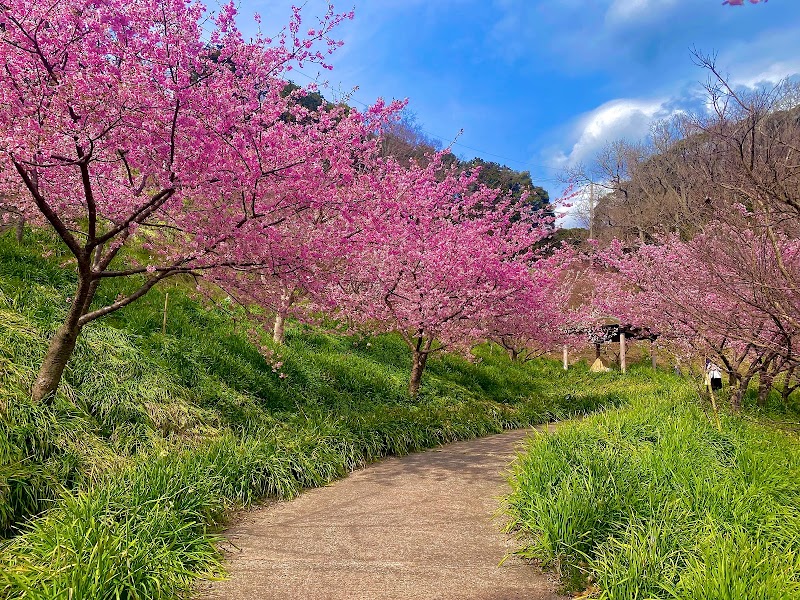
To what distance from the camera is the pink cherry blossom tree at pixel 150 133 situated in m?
4.66

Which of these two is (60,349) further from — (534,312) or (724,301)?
(534,312)

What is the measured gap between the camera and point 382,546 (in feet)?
14.4

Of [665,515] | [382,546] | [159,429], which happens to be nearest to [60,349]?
[159,429]

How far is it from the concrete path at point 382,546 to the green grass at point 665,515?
1.28ft

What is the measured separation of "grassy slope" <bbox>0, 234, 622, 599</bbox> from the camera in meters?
3.59

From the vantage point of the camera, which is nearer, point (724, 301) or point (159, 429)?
point (159, 429)

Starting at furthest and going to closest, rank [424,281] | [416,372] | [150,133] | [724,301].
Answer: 1. [416,372]
2. [424,281]
3. [724,301]
4. [150,133]

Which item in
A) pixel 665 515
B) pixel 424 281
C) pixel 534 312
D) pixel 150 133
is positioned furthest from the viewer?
pixel 534 312

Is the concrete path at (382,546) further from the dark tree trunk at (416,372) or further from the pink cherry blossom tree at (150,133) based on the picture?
the dark tree trunk at (416,372)

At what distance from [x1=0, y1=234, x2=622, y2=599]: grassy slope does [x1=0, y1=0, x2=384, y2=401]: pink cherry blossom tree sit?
89cm

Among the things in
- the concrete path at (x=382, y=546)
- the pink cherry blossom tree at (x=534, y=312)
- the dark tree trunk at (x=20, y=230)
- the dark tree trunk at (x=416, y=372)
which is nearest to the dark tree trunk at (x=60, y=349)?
the concrete path at (x=382, y=546)

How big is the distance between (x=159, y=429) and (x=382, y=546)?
3478 millimetres

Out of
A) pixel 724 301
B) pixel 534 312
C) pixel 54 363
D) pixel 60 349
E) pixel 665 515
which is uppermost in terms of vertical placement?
pixel 534 312

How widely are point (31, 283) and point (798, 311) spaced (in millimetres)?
10779
